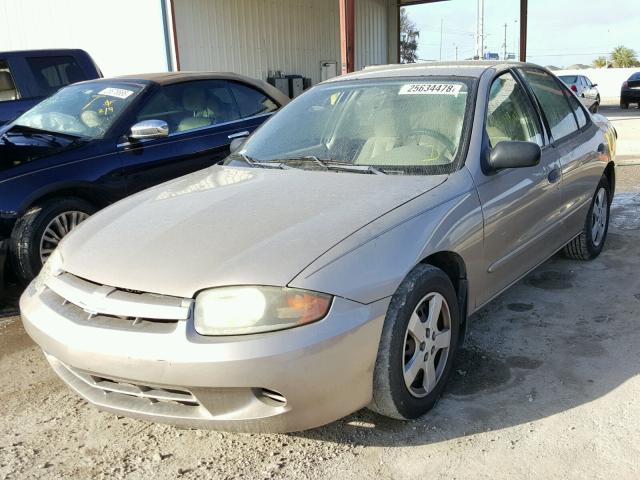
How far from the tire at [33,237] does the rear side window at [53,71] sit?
3928mm

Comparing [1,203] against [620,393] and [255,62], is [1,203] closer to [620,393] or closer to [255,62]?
[620,393]

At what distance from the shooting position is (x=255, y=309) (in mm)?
2207

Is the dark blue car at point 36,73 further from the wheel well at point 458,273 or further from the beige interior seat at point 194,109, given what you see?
the wheel well at point 458,273

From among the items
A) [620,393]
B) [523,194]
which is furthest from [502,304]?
[620,393]

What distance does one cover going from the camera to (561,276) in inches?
180

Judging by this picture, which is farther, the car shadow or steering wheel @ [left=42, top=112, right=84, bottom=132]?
steering wheel @ [left=42, top=112, right=84, bottom=132]

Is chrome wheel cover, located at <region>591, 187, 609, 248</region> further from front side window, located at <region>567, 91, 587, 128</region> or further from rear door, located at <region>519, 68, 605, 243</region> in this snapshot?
front side window, located at <region>567, 91, 587, 128</region>

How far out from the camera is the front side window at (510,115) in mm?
3471

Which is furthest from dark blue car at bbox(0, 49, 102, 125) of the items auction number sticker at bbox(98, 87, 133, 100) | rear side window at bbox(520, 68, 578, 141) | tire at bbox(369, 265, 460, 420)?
tire at bbox(369, 265, 460, 420)

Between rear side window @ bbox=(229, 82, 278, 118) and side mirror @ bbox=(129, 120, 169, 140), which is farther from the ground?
rear side window @ bbox=(229, 82, 278, 118)

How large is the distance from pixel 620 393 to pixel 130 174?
3.68 m

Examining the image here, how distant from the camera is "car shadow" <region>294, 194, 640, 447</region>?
8.87 feet

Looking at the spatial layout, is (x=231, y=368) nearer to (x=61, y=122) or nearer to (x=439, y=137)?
(x=439, y=137)

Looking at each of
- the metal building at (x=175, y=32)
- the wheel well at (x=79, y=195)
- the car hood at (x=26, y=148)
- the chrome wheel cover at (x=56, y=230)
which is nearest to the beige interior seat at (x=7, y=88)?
the car hood at (x=26, y=148)
